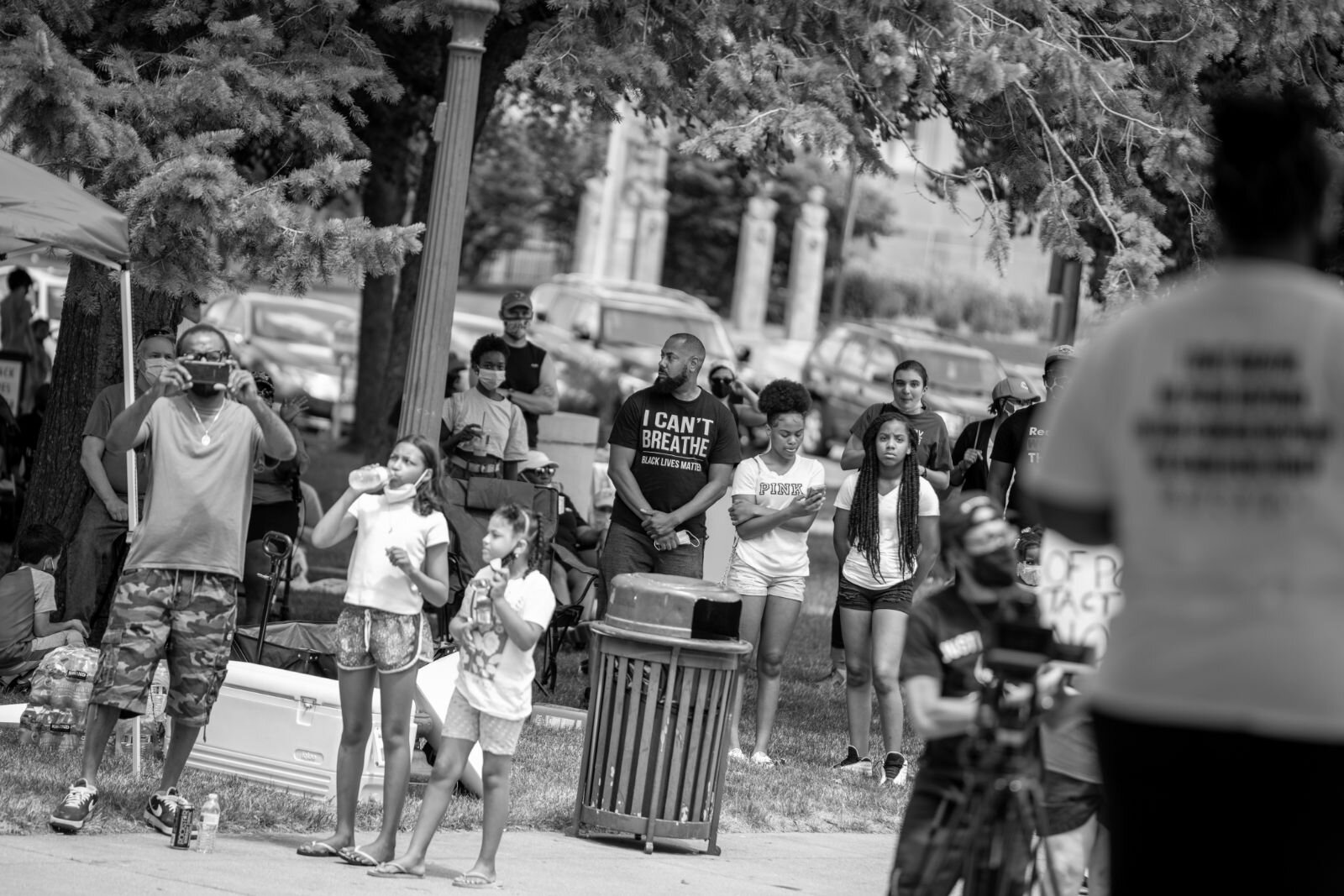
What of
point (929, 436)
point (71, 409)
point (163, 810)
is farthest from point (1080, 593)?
point (71, 409)

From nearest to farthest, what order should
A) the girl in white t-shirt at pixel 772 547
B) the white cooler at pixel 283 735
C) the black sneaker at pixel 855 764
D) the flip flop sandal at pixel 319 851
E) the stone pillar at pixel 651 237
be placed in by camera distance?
1. the flip flop sandal at pixel 319 851
2. the white cooler at pixel 283 735
3. the black sneaker at pixel 855 764
4. the girl in white t-shirt at pixel 772 547
5. the stone pillar at pixel 651 237

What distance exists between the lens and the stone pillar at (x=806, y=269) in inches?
1850

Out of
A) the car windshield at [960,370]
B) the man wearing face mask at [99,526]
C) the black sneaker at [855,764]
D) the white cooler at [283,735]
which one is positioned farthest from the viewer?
the car windshield at [960,370]

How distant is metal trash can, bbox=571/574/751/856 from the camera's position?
7438 millimetres

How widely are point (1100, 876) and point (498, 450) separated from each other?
5.92m

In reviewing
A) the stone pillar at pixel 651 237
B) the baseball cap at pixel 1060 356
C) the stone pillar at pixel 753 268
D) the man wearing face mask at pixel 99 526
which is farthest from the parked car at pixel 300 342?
the stone pillar at pixel 753 268

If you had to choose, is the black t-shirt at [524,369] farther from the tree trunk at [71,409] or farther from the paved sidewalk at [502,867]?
the paved sidewalk at [502,867]

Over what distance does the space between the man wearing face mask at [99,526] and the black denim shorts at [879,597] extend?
12.3 feet

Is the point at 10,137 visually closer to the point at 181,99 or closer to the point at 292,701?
the point at 181,99

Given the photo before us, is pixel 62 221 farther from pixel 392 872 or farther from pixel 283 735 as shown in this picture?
pixel 392 872

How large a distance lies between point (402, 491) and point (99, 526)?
13.1 feet

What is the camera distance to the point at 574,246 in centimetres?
5091

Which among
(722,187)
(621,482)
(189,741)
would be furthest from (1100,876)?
(722,187)

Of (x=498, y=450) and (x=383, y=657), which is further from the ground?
(x=498, y=450)
